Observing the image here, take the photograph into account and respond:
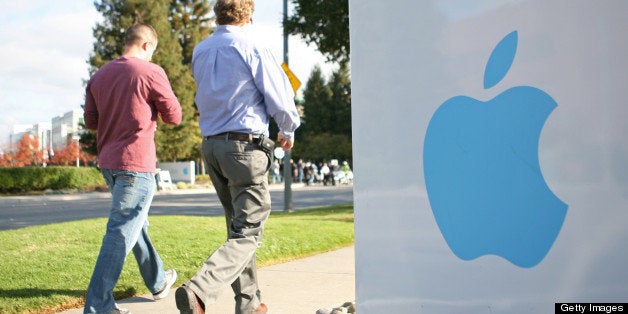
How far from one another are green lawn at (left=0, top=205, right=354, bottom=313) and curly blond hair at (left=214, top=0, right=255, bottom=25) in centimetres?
221

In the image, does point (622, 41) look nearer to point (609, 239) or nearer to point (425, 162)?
point (609, 239)

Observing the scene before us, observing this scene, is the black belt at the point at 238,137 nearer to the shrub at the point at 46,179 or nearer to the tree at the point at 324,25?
the tree at the point at 324,25

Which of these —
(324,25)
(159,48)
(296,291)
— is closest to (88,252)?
(296,291)

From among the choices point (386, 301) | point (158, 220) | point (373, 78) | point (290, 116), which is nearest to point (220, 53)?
point (290, 116)

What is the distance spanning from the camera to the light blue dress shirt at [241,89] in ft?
11.5

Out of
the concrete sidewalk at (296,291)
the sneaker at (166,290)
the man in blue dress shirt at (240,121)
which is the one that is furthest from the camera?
the sneaker at (166,290)

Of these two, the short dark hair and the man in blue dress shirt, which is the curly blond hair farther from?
the short dark hair

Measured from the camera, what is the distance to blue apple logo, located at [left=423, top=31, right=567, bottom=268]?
7.45 feet

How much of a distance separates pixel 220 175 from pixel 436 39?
1.64 m

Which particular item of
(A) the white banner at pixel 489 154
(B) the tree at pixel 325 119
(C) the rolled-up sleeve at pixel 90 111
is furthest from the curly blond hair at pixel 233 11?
(B) the tree at pixel 325 119

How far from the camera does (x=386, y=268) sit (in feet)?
8.38

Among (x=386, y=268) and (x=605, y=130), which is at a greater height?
(x=605, y=130)

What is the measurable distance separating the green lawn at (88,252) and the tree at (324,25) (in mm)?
7876

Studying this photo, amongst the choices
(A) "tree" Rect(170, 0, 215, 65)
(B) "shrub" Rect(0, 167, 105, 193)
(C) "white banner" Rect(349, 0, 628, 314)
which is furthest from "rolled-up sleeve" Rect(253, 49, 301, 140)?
(A) "tree" Rect(170, 0, 215, 65)
